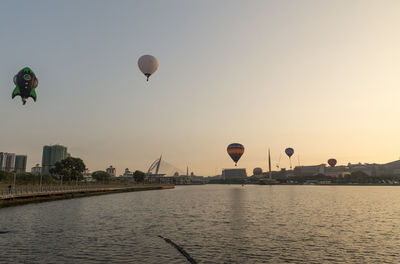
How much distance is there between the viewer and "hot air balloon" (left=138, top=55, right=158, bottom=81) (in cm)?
5625

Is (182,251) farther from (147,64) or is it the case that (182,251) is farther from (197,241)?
(147,64)

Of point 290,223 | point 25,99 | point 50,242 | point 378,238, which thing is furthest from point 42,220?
point 378,238

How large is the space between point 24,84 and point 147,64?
20945 millimetres

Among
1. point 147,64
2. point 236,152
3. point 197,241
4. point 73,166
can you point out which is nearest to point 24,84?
point 147,64

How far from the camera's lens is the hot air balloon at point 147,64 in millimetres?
56250

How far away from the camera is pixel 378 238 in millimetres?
32594

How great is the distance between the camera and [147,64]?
56219mm

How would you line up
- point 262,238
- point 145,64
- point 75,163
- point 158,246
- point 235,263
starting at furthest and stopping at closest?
point 75,163 < point 145,64 < point 262,238 < point 158,246 < point 235,263

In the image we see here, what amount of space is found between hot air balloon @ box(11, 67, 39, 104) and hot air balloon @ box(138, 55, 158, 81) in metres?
18.7

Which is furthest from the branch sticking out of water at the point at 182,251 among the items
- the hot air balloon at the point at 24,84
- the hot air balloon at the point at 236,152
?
the hot air balloon at the point at 236,152

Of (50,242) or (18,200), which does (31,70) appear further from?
(50,242)

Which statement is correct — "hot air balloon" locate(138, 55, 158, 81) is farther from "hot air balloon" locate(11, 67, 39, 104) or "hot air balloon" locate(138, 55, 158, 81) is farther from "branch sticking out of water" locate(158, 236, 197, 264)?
"branch sticking out of water" locate(158, 236, 197, 264)

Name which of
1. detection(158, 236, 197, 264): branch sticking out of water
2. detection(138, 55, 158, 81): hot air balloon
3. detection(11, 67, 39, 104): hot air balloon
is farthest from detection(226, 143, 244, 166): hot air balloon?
detection(158, 236, 197, 264): branch sticking out of water

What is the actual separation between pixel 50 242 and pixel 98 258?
827 cm
